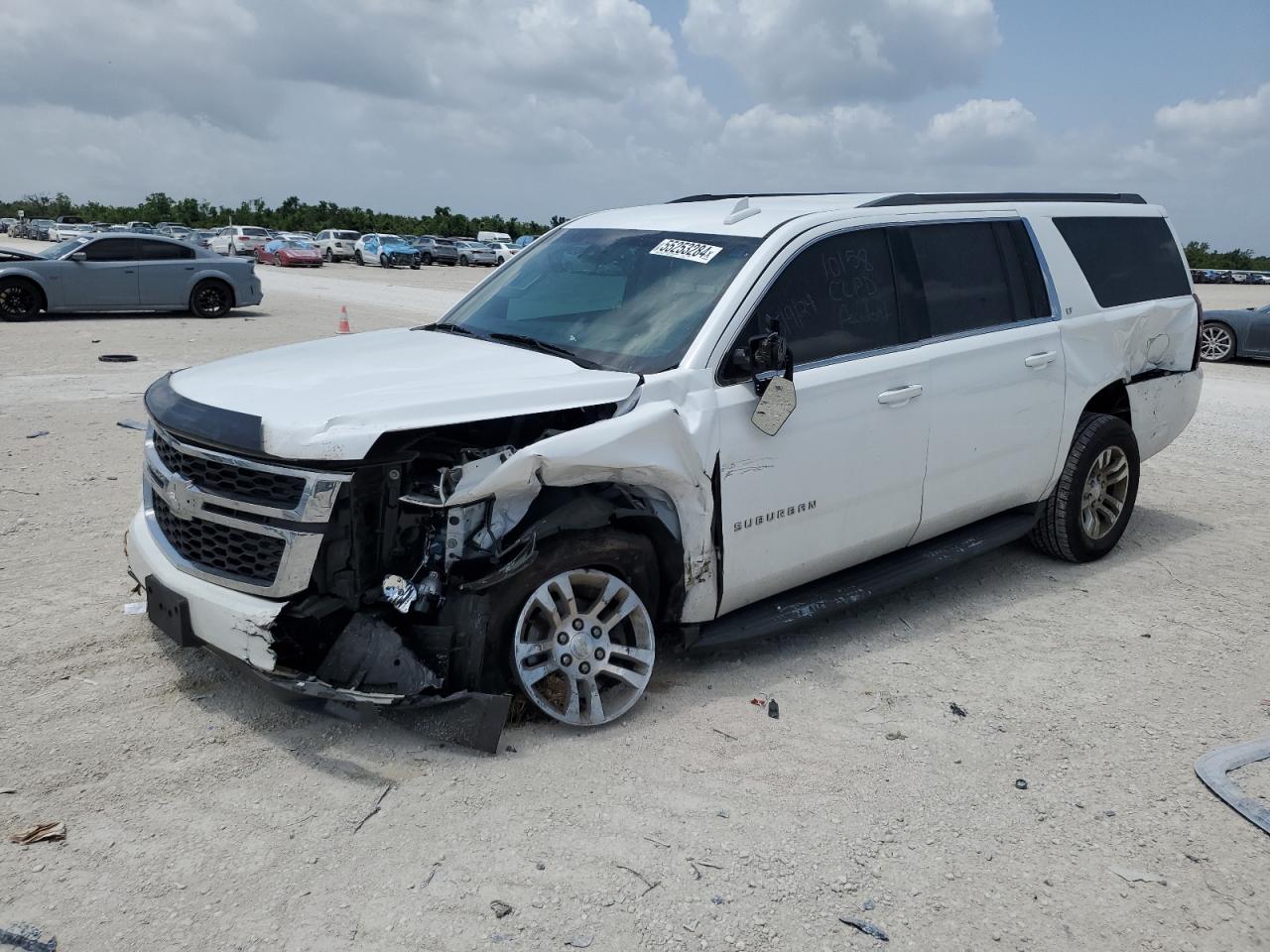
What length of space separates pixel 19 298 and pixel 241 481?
55.7 feet

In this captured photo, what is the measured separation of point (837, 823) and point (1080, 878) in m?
0.73

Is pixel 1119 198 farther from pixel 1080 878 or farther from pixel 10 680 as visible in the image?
pixel 10 680

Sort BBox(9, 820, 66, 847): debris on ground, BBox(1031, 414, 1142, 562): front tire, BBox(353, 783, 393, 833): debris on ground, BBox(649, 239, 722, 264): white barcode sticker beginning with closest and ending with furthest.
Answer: BBox(9, 820, 66, 847): debris on ground
BBox(353, 783, 393, 833): debris on ground
BBox(649, 239, 722, 264): white barcode sticker
BBox(1031, 414, 1142, 562): front tire

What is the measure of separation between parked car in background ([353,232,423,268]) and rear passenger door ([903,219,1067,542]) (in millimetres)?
44966

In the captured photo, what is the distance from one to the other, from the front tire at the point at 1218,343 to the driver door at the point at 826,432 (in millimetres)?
13731

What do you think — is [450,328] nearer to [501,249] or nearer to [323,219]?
[501,249]

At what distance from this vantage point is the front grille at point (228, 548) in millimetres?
3652

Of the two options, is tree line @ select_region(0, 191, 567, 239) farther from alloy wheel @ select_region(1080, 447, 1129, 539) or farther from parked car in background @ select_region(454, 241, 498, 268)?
alloy wheel @ select_region(1080, 447, 1129, 539)

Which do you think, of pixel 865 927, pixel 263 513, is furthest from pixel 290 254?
pixel 865 927

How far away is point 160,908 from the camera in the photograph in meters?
2.97

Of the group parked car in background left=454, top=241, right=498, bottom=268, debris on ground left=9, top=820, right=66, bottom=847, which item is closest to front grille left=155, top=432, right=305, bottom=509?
debris on ground left=9, top=820, right=66, bottom=847

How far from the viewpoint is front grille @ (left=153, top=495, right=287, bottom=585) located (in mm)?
3652

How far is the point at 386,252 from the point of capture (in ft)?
157

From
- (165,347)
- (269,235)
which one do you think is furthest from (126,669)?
(269,235)
